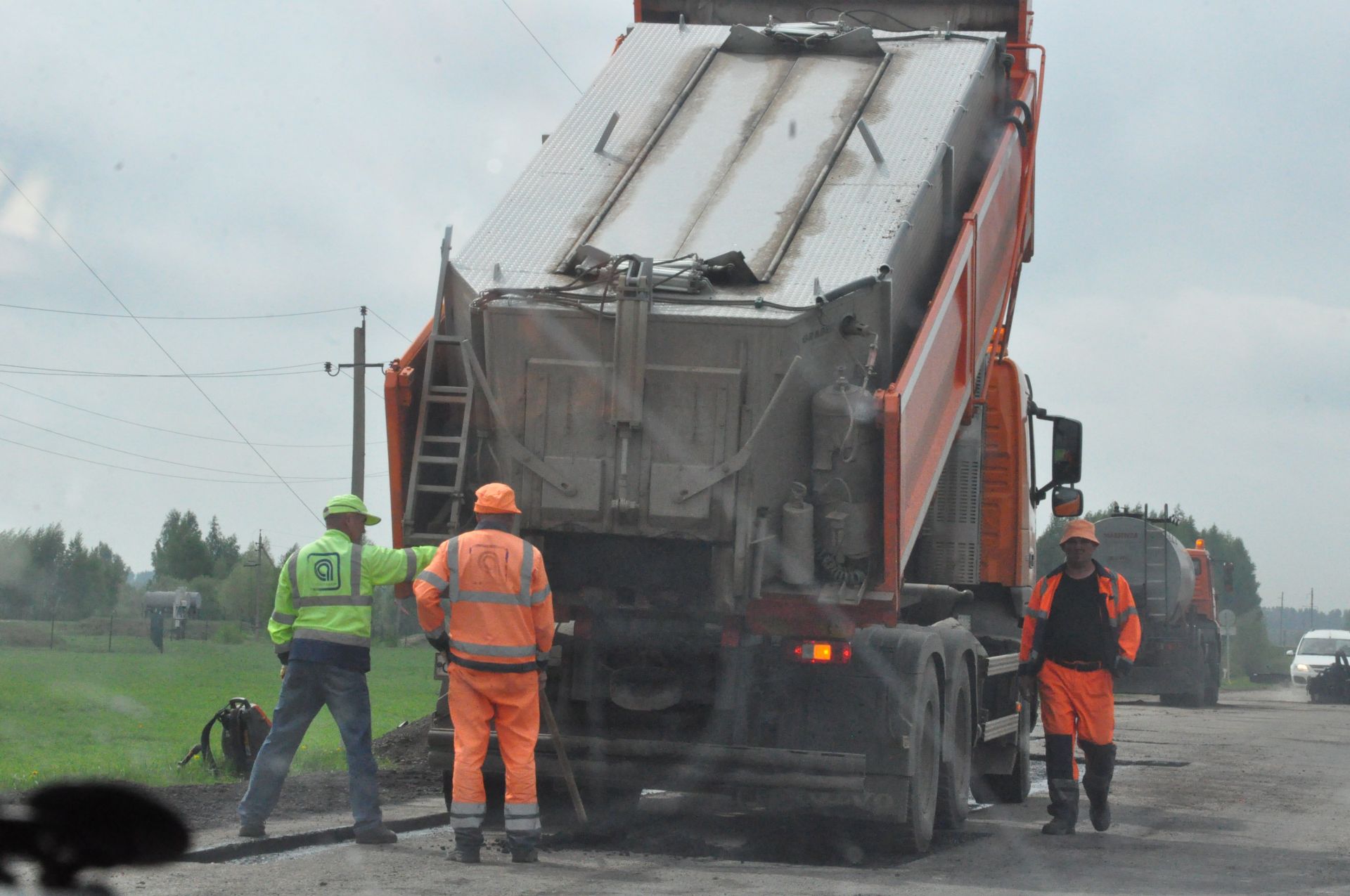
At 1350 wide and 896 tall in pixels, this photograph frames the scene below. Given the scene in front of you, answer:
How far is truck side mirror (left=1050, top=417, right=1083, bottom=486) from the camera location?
35.4ft

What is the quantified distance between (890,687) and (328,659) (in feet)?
8.11

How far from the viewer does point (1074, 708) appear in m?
9.00

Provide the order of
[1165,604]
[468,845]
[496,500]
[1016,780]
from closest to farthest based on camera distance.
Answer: [468,845] → [496,500] → [1016,780] → [1165,604]

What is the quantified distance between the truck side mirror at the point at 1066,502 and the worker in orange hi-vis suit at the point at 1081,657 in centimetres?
161

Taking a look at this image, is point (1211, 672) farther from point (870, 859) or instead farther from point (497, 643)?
point (497, 643)

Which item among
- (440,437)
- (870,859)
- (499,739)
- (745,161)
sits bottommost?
(870,859)

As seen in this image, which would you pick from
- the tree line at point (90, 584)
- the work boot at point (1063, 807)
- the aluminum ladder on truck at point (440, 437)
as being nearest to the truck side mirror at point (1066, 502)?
the work boot at point (1063, 807)

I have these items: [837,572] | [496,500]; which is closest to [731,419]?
[837,572]

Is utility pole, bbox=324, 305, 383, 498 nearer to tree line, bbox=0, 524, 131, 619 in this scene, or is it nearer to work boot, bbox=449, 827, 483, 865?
work boot, bbox=449, 827, 483, 865

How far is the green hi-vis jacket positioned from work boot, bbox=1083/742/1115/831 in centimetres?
377

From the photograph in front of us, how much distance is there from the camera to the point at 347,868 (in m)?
6.44

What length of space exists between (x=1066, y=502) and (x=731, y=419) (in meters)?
4.49

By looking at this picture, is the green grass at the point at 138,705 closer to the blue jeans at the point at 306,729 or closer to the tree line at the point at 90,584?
the blue jeans at the point at 306,729

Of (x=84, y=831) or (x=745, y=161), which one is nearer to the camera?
(x=84, y=831)
